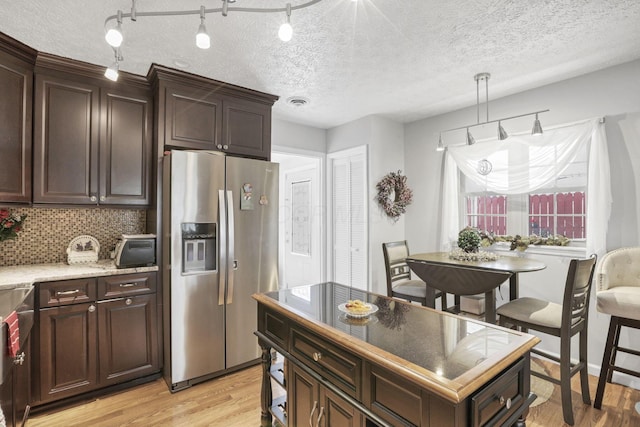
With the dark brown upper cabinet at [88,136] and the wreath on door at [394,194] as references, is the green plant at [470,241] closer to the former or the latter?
the wreath on door at [394,194]

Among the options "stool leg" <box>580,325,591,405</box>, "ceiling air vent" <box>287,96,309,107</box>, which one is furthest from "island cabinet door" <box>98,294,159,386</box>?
"stool leg" <box>580,325,591,405</box>

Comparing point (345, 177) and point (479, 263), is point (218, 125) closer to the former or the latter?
point (345, 177)

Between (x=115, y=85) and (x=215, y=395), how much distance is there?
2.58 m

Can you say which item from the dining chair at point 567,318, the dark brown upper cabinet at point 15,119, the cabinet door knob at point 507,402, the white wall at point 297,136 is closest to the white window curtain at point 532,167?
the dining chair at point 567,318

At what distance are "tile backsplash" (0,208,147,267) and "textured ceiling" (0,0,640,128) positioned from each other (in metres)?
1.25

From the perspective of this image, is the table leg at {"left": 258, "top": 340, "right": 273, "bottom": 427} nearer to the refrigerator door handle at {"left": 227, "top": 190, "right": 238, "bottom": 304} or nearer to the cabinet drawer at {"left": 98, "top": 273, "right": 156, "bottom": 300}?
the refrigerator door handle at {"left": 227, "top": 190, "right": 238, "bottom": 304}

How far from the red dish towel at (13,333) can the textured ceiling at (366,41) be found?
1659mm

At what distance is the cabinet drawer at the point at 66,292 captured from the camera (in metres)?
2.17

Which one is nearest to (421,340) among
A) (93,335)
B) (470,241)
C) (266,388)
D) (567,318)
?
(266,388)

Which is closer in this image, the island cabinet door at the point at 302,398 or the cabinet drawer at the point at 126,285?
the island cabinet door at the point at 302,398

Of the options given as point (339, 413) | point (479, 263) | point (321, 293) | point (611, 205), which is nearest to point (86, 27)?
point (321, 293)

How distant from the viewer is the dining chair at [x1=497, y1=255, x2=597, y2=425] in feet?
6.63

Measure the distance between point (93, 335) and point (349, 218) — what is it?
2830mm

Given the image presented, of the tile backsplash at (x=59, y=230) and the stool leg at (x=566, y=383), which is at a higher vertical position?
the tile backsplash at (x=59, y=230)
